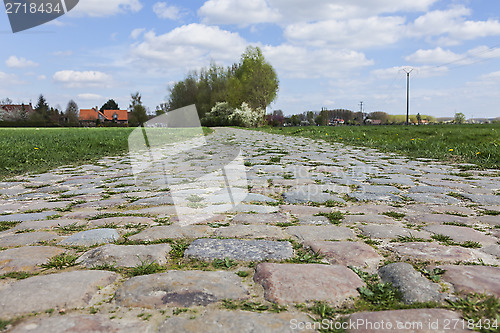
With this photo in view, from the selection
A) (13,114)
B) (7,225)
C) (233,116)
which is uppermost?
(13,114)

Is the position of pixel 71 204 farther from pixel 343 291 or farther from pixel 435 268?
pixel 435 268

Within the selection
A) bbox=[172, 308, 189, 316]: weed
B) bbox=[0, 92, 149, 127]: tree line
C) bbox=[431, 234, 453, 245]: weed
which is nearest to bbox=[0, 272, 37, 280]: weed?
bbox=[172, 308, 189, 316]: weed

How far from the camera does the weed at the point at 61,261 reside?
1864 mm

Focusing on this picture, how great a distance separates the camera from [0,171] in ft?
20.1

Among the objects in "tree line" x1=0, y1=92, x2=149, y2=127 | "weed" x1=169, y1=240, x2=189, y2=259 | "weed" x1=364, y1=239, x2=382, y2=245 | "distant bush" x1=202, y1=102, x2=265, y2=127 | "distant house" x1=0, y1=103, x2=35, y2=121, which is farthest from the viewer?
"distant house" x1=0, y1=103, x2=35, y2=121

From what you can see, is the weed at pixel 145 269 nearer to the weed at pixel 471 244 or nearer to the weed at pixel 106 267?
the weed at pixel 106 267

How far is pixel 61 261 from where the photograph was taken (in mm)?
1891

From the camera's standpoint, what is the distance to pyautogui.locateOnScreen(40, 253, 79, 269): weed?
1864 millimetres

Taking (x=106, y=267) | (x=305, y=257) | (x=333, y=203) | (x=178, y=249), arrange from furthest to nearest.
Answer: (x=333, y=203) < (x=178, y=249) < (x=305, y=257) < (x=106, y=267)

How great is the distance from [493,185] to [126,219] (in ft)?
13.7

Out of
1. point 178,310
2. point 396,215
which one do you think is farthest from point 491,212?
point 178,310

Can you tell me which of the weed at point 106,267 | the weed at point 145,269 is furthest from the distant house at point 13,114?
the weed at point 145,269

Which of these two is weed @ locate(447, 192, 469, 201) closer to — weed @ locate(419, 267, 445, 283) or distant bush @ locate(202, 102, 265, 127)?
weed @ locate(419, 267, 445, 283)

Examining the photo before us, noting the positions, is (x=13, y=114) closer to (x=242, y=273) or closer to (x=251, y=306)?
(x=242, y=273)
